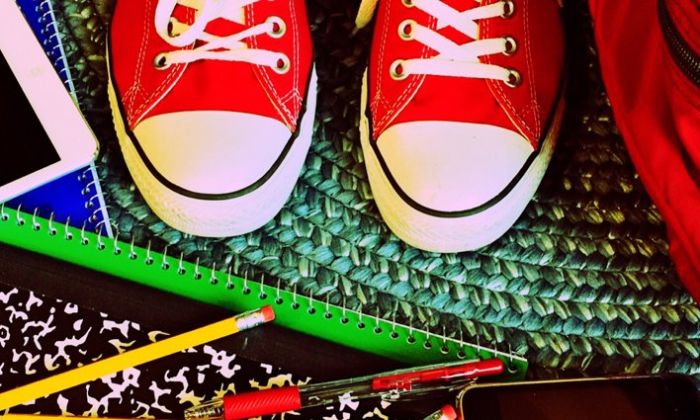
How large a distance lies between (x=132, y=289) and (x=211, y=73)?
0.49ft

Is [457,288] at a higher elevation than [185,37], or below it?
below

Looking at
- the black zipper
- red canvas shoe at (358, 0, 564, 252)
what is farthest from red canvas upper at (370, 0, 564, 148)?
the black zipper

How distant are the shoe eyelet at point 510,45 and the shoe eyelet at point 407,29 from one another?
0.20 feet

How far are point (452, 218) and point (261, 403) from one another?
0.53 feet

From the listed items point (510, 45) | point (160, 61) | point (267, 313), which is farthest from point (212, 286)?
point (510, 45)

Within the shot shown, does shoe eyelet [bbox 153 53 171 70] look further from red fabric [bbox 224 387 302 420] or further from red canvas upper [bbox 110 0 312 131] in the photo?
red fabric [bbox 224 387 302 420]

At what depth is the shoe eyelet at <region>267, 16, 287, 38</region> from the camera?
52 cm

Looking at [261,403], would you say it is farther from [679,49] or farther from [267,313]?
[679,49]

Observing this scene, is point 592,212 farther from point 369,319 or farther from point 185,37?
point 185,37

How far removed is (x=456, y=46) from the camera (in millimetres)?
521

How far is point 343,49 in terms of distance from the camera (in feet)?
1.94

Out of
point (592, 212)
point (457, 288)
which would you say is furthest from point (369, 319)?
point (592, 212)

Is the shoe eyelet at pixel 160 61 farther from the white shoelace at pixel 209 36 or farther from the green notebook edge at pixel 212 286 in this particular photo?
the green notebook edge at pixel 212 286

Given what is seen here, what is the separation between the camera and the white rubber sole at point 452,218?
509 mm
